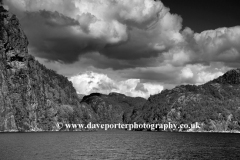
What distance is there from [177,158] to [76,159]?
25.7m

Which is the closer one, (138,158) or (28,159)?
(28,159)

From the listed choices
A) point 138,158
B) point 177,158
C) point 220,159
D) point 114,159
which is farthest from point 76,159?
point 220,159

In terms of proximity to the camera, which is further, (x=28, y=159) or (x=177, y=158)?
(x=177, y=158)

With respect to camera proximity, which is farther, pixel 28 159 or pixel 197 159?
pixel 197 159

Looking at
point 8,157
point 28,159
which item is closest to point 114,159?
point 28,159

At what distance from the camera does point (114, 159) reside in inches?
2940

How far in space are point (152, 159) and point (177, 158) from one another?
23.0 ft

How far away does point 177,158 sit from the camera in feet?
252

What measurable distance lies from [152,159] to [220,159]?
17.4 m

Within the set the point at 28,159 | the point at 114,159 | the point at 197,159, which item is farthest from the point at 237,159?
the point at 28,159

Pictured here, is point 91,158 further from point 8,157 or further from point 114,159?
point 8,157

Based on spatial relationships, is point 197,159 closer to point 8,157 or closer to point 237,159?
point 237,159

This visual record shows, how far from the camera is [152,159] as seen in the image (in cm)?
7469

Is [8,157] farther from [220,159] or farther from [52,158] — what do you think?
[220,159]
